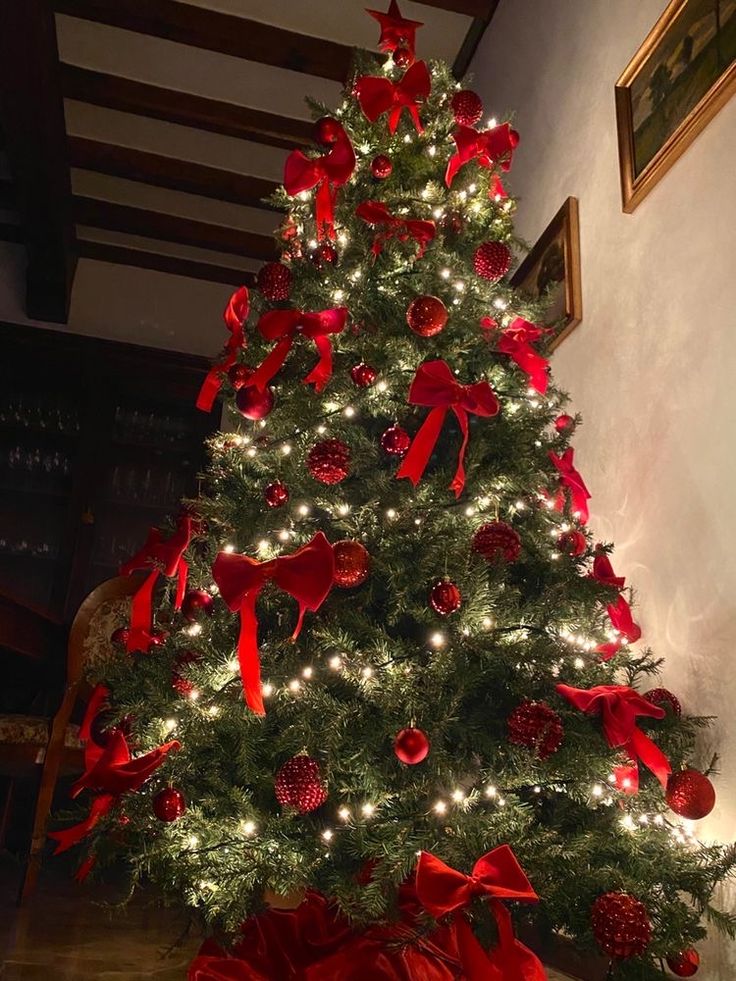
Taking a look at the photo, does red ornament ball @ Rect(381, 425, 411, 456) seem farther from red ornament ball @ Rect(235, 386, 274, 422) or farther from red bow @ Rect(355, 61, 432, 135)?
red bow @ Rect(355, 61, 432, 135)

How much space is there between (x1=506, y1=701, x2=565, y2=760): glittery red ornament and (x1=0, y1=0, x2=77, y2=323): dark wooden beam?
9.79ft

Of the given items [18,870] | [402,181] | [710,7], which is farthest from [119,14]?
[18,870]

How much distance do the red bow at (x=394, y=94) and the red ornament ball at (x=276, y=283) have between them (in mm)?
385

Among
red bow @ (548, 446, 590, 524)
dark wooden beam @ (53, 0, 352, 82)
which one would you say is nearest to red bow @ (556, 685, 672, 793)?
red bow @ (548, 446, 590, 524)

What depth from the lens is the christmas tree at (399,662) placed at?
3.74ft

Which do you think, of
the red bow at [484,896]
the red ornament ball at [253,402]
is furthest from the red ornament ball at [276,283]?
the red bow at [484,896]

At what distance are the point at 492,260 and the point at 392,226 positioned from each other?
22cm

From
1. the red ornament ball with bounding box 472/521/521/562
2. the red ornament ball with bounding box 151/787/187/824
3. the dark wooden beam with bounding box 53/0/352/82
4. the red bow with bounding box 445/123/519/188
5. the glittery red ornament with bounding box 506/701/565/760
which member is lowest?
the red ornament ball with bounding box 151/787/187/824

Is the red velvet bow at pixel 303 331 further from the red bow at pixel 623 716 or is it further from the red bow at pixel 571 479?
the red bow at pixel 623 716

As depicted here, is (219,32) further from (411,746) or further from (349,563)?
(411,746)

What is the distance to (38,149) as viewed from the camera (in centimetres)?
336

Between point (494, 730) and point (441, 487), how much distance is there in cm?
44

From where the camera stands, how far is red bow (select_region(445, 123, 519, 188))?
1.73 meters

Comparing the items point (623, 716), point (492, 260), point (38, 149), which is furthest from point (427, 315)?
point (38, 149)
